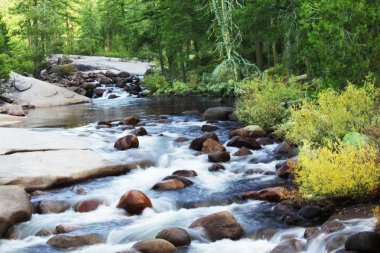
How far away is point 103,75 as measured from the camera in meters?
38.2

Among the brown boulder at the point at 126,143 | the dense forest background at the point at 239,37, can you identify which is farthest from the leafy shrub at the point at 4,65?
the brown boulder at the point at 126,143

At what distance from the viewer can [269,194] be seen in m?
7.84

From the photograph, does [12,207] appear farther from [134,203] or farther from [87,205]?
[134,203]

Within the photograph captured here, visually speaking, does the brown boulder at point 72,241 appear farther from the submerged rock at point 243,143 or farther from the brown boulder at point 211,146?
the submerged rock at point 243,143

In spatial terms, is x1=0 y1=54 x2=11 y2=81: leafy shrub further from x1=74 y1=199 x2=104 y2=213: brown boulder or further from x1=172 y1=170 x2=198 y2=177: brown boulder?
x1=74 y1=199 x2=104 y2=213: brown boulder

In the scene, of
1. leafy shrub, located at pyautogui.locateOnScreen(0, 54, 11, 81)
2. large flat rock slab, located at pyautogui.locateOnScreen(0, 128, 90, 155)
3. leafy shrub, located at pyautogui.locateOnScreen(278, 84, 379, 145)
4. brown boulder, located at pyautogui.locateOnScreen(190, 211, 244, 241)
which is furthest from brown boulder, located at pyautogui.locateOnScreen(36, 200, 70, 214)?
leafy shrub, located at pyautogui.locateOnScreen(0, 54, 11, 81)

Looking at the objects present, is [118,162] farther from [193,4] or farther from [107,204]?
[193,4]

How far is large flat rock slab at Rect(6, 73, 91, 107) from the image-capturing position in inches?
1064

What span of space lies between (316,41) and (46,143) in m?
6.96

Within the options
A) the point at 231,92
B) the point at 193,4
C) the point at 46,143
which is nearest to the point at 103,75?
the point at 193,4

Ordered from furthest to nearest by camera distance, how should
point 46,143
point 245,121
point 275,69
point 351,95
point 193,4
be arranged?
point 193,4, point 275,69, point 245,121, point 46,143, point 351,95

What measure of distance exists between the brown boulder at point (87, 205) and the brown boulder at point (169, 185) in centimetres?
121

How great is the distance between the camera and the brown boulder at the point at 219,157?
1063 centimetres

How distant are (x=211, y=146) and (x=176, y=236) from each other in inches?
214
